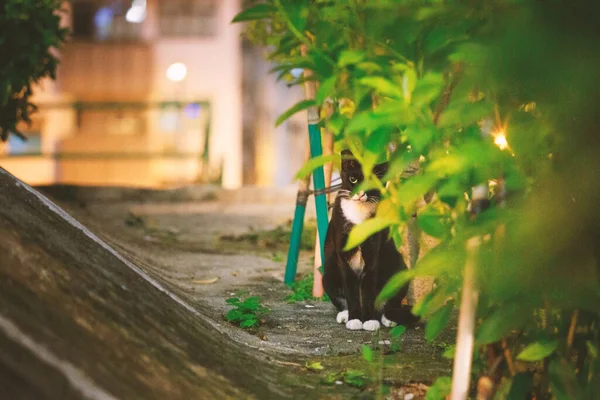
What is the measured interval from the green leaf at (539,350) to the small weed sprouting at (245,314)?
1724 millimetres

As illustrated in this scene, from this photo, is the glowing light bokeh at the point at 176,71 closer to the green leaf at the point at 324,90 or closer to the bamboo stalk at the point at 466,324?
the green leaf at the point at 324,90

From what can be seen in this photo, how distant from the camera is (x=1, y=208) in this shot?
113 inches

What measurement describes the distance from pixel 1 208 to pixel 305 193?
7.51 feet

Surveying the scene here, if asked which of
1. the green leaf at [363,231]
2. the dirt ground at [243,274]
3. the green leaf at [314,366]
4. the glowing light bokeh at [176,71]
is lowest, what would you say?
the dirt ground at [243,274]

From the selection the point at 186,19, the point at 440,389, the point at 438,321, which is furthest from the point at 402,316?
the point at 186,19

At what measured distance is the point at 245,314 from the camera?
3916 millimetres

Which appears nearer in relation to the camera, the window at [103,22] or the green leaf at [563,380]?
the green leaf at [563,380]

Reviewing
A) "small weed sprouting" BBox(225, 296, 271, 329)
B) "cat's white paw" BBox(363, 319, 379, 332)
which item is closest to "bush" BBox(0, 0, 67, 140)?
"small weed sprouting" BBox(225, 296, 271, 329)

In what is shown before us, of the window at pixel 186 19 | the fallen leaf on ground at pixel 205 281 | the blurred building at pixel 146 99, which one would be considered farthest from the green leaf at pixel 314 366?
the window at pixel 186 19

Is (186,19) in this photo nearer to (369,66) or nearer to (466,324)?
(369,66)

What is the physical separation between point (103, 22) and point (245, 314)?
1723cm

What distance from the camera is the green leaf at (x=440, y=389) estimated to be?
2.54m

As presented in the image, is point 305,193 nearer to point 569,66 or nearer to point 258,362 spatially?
point 258,362

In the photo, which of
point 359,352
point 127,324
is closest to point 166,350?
point 127,324
